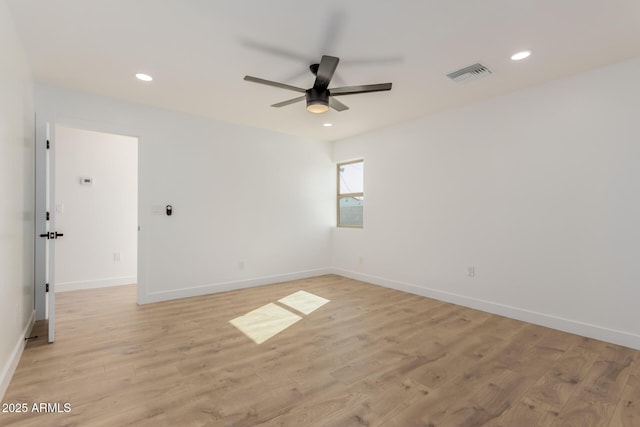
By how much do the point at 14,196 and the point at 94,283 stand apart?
2.85m

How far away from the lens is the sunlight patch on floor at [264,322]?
2.90 metres

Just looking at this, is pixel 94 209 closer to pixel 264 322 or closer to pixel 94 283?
pixel 94 283

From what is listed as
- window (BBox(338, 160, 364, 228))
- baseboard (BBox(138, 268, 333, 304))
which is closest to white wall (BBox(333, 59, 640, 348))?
window (BBox(338, 160, 364, 228))

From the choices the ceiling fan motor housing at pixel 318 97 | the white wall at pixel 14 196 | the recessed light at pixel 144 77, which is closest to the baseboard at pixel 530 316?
the ceiling fan motor housing at pixel 318 97

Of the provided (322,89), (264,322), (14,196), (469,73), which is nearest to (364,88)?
(322,89)

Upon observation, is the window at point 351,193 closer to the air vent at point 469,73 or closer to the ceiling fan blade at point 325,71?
the air vent at point 469,73

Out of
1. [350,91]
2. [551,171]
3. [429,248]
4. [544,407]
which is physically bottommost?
[544,407]

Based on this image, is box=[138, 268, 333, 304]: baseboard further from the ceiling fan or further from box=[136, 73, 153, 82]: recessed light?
the ceiling fan

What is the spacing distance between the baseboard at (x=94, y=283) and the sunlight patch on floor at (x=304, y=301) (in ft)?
8.94

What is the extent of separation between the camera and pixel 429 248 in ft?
14.0

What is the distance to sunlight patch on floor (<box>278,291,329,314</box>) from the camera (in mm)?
3709

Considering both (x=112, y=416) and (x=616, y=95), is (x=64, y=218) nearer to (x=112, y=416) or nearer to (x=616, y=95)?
(x=112, y=416)

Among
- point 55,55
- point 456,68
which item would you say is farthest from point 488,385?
point 55,55

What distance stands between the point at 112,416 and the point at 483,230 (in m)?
3.84
